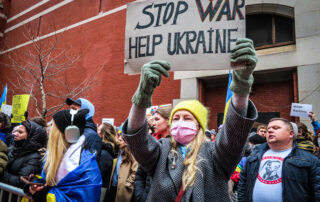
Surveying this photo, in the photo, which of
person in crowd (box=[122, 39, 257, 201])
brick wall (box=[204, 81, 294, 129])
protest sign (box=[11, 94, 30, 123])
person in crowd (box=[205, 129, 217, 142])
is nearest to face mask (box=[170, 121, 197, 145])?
person in crowd (box=[122, 39, 257, 201])

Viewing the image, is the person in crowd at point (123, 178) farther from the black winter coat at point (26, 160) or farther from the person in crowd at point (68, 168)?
the black winter coat at point (26, 160)

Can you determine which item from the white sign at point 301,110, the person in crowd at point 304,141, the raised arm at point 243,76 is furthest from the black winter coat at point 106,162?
the white sign at point 301,110

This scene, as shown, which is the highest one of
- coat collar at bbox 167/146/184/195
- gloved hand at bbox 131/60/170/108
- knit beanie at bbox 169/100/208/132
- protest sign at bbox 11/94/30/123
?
protest sign at bbox 11/94/30/123

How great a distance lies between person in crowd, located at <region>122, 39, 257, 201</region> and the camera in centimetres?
140

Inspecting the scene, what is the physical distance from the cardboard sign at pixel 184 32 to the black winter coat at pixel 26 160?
2066 millimetres

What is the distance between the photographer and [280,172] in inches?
112

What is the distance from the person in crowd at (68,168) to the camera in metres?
2.27

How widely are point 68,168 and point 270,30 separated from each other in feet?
25.1

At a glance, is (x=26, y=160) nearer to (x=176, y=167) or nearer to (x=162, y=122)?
(x=162, y=122)

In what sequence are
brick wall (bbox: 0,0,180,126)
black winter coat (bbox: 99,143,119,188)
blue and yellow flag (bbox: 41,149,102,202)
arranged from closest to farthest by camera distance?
blue and yellow flag (bbox: 41,149,102,202), black winter coat (bbox: 99,143,119,188), brick wall (bbox: 0,0,180,126)

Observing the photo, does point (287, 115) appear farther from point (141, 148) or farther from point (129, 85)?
point (141, 148)

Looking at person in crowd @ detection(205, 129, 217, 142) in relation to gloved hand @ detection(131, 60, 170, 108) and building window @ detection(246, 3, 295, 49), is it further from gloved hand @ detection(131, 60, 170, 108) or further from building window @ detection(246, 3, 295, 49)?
building window @ detection(246, 3, 295, 49)

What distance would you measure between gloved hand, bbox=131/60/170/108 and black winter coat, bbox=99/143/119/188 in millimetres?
2145

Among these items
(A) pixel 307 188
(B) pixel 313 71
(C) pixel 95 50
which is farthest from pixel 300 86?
(C) pixel 95 50
